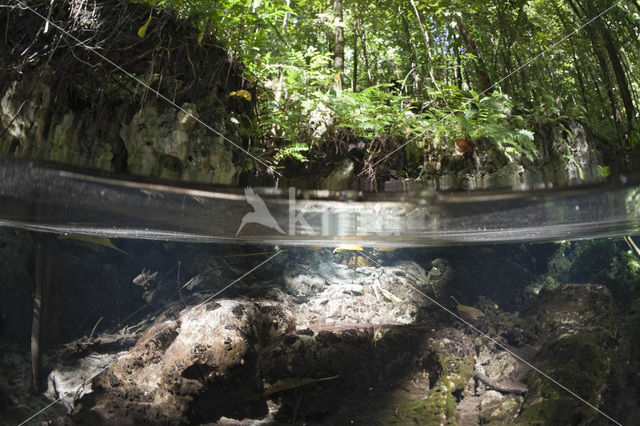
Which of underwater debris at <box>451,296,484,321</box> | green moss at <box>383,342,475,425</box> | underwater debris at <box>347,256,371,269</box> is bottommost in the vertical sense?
green moss at <box>383,342,475,425</box>

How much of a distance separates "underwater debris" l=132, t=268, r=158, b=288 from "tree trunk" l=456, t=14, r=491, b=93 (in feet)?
7.54

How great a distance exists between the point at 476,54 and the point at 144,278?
2410 millimetres

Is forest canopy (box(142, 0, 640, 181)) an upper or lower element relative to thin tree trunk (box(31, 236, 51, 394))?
upper

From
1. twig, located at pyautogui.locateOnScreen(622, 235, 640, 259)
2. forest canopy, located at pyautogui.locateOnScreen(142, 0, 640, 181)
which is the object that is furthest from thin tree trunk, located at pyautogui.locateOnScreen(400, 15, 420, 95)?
twig, located at pyautogui.locateOnScreen(622, 235, 640, 259)

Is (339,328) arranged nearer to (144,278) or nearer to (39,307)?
(144,278)

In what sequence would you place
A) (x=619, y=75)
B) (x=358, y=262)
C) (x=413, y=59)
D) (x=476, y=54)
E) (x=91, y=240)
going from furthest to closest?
(x=91, y=240) → (x=358, y=262) → (x=413, y=59) → (x=476, y=54) → (x=619, y=75)

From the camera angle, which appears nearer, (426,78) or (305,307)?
(426,78)

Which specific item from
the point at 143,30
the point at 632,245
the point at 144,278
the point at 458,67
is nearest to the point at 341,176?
the point at 458,67

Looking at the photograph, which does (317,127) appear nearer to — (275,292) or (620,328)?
(275,292)

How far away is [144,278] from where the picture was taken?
249 cm

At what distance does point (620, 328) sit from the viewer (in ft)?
7.55

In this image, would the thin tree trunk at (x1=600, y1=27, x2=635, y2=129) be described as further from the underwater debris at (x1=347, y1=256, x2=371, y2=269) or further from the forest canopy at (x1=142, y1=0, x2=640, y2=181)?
the underwater debris at (x1=347, y1=256, x2=371, y2=269)

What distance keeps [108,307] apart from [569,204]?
2.69 metres

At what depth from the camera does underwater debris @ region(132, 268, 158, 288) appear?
2.46m
